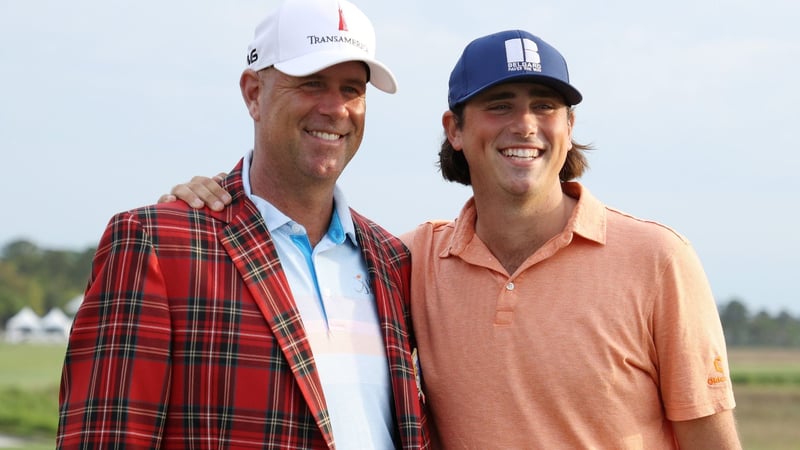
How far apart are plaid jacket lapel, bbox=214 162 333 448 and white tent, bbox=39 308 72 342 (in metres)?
61.7

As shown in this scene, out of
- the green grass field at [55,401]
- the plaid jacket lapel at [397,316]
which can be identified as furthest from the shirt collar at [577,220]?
the green grass field at [55,401]

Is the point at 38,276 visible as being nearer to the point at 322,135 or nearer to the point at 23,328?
the point at 23,328

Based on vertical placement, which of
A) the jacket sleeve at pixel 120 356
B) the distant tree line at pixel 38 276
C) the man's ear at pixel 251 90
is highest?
the distant tree line at pixel 38 276

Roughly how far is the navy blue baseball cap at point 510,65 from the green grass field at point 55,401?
1353 centimetres

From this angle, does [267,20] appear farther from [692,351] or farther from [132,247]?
[692,351]

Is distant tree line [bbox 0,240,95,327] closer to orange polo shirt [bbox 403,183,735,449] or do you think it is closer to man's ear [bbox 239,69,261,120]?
man's ear [bbox 239,69,261,120]

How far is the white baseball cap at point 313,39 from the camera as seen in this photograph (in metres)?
3.82

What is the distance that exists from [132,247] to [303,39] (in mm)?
1030

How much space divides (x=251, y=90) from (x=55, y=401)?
22.3 m

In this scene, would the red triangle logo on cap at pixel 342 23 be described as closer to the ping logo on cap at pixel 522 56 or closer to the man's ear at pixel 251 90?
the man's ear at pixel 251 90

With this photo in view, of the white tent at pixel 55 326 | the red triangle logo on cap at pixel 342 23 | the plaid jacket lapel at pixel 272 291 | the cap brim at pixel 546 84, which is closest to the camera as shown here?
the plaid jacket lapel at pixel 272 291

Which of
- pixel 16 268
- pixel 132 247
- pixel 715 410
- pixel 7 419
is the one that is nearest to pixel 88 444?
pixel 132 247

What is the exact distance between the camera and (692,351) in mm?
3809

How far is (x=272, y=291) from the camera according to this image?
3.63 meters
